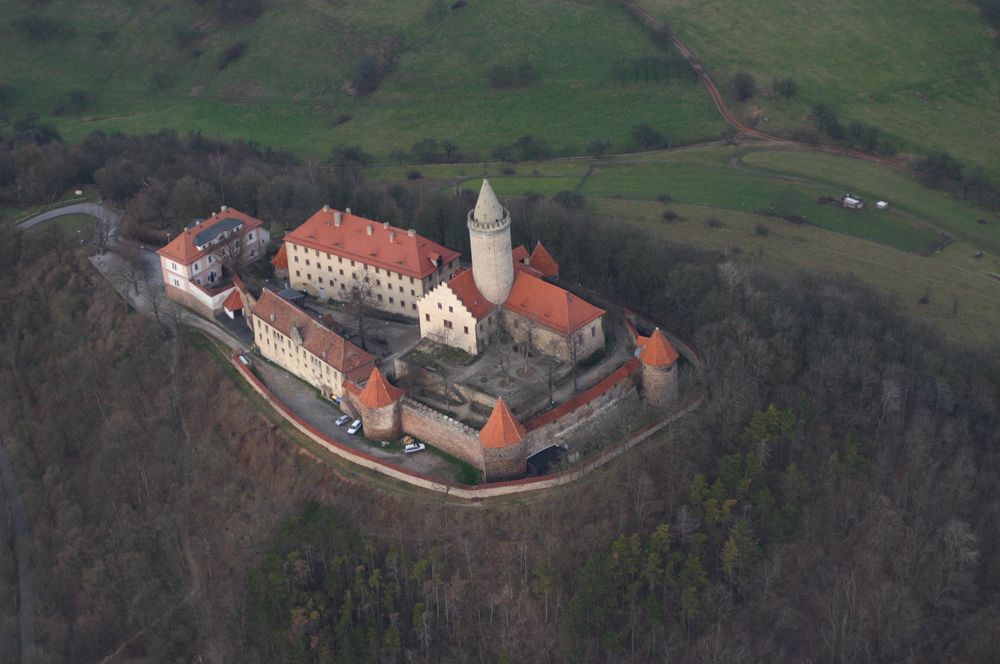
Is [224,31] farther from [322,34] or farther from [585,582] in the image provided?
[585,582]

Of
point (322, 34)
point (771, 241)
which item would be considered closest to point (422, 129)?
point (322, 34)

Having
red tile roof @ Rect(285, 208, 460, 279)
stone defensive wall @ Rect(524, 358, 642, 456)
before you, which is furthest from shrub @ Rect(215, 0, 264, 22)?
Result: stone defensive wall @ Rect(524, 358, 642, 456)

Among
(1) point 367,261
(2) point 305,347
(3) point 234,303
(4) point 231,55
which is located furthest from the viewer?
(4) point 231,55

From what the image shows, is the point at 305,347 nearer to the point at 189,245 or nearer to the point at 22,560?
the point at 189,245

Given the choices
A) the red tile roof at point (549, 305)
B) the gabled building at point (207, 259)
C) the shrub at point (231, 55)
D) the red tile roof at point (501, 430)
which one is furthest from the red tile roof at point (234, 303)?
the shrub at point (231, 55)

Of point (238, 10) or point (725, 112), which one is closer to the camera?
point (725, 112)

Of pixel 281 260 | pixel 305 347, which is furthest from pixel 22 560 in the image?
pixel 281 260

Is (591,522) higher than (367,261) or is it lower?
lower
